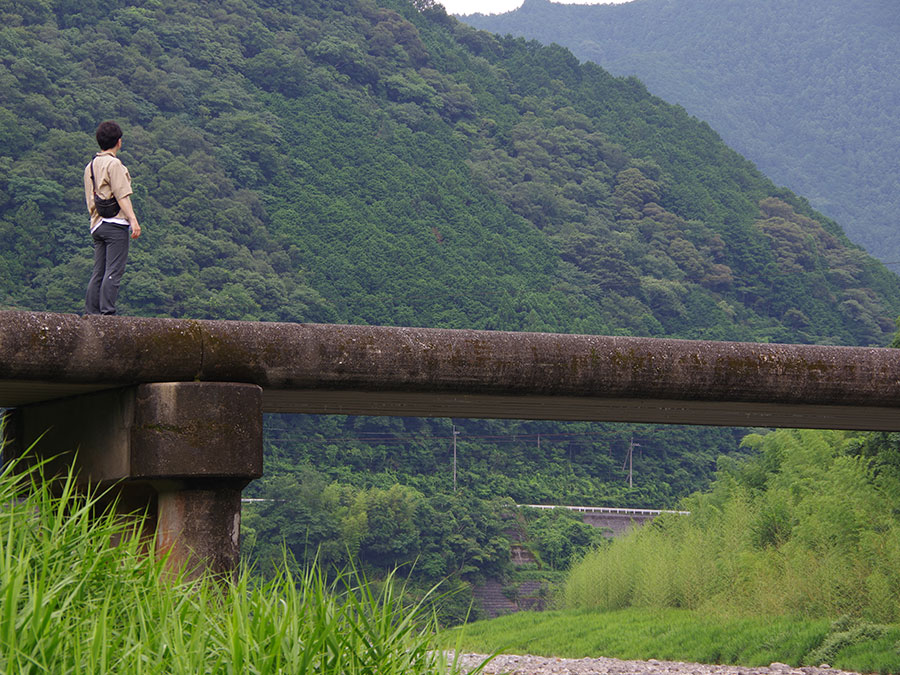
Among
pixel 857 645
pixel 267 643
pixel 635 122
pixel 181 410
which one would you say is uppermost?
pixel 635 122

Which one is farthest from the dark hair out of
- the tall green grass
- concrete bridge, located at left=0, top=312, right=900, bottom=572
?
the tall green grass

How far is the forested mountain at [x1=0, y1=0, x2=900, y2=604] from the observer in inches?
2514

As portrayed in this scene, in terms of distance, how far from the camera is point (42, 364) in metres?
5.25

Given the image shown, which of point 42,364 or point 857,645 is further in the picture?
point 857,645

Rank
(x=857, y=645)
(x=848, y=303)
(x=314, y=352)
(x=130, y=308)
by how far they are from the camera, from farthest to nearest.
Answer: (x=848, y=303)
(x=130, y=308)
(x=857, y=645)
(x=314, y=352)

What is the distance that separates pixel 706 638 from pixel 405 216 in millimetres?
65398

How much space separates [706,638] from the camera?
79.3 feet

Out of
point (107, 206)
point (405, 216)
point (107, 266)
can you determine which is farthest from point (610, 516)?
point (107, 206)

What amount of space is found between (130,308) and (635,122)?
5635cm

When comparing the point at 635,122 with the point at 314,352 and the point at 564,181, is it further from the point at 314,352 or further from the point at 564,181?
the point at 314,352

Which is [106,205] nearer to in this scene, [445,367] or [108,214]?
[108,214]

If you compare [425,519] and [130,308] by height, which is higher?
[130,308]

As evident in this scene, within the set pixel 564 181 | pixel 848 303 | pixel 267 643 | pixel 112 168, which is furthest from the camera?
pixel 564 181

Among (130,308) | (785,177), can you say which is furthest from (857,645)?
(785,177)
